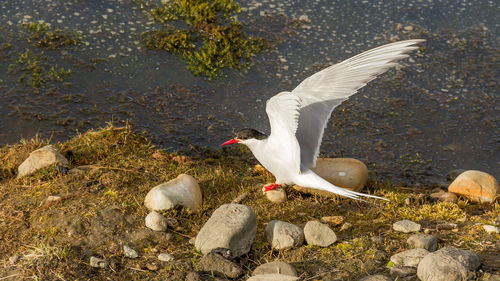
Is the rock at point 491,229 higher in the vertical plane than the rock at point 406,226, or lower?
higher

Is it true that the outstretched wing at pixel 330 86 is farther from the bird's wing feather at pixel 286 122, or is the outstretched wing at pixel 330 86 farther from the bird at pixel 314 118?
the bird's wing feather at pixel 286 122

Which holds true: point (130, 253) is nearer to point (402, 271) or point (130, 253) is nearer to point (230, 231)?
point (230, 231)

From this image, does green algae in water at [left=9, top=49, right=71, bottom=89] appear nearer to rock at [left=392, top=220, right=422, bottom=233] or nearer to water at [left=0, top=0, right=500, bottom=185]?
water at [left=0, top=0, right=500, bottom=185]

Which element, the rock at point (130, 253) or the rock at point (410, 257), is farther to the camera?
the rock at point (130, 253)

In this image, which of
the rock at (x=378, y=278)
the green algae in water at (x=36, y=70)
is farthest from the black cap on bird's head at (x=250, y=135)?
the green algae in water at (x=36, y=70)

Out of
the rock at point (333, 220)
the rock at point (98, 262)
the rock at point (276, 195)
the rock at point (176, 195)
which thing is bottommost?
the rock at point (276, 195)

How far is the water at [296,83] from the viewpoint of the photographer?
5047 millimetres

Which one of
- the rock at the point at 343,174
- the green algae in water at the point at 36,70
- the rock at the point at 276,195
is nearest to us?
the rock at the point at 276,195

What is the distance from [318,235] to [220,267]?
0.63 metres

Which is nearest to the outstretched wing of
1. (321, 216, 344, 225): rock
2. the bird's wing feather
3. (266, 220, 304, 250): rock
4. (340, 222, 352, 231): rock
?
the bird's wing feather

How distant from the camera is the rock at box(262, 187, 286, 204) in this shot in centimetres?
407

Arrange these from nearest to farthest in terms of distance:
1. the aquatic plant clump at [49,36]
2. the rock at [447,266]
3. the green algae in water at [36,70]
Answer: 1. the rock at [447,266]
2. the green algae in water at [36,70]
3. the aquatic plant clump at [49,36]

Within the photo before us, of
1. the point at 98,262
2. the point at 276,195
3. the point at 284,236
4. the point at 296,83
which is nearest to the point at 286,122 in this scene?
the point at 284,236

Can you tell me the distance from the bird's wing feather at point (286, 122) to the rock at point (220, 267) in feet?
2.91
